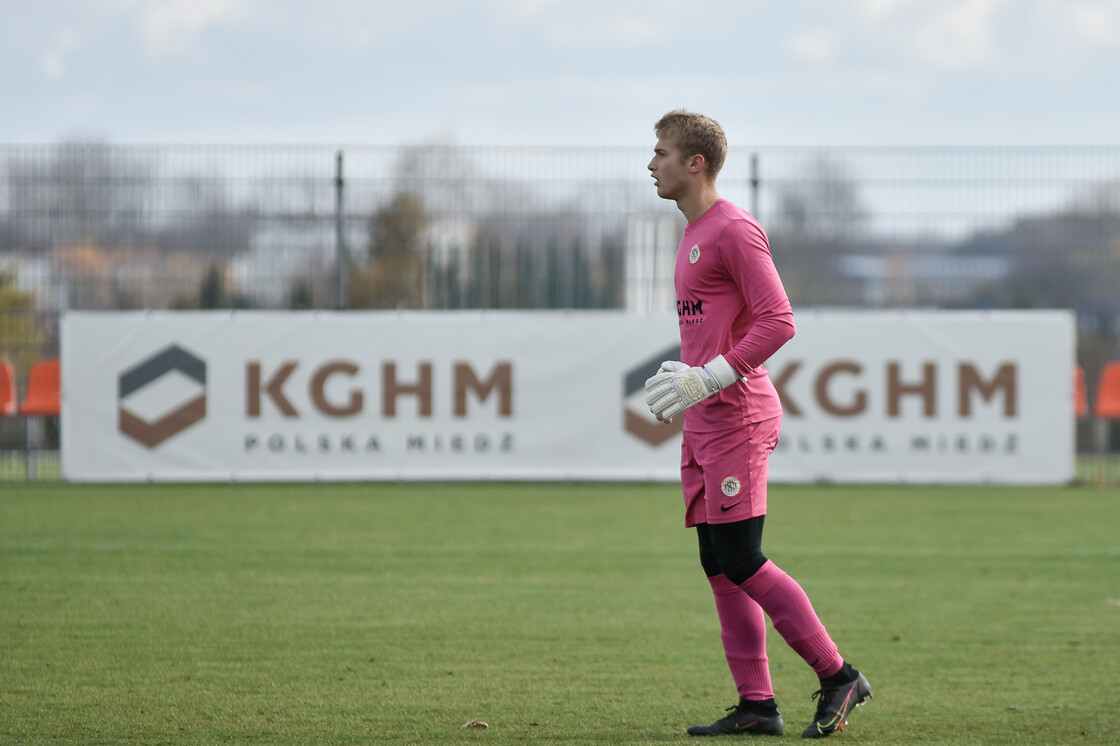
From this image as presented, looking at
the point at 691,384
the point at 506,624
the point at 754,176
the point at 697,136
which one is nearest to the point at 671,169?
the point at 697,136

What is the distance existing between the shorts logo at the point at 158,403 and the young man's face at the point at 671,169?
394 inches

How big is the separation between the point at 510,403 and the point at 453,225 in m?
→ 2.73

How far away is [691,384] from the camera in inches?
156

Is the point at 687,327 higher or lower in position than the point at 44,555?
higher

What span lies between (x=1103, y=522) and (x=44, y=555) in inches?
311

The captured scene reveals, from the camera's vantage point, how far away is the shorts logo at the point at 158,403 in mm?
13359

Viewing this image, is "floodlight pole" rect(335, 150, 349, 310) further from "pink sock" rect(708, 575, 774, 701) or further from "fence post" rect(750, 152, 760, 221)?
"pink sock" rect(708, 575, 774, 701)

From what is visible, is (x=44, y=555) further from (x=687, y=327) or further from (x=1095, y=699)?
(x=1095, y=699)

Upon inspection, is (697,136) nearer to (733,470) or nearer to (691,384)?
(691,384)

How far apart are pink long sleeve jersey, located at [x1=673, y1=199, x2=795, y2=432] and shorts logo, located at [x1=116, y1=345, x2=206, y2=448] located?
10.0 m

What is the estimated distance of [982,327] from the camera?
1365cm

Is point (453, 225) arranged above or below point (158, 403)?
above

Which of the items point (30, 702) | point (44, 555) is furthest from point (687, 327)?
point (44, 555)

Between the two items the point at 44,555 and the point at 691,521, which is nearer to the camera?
the point at 691,521
